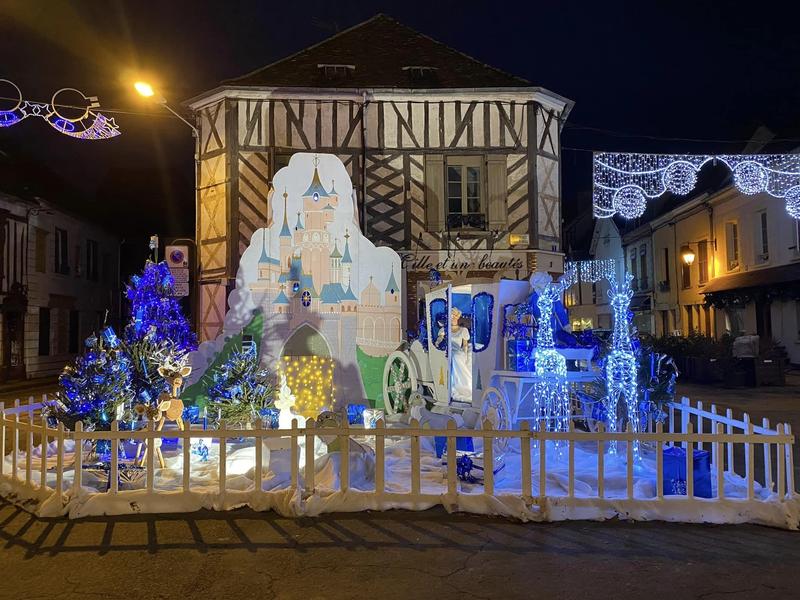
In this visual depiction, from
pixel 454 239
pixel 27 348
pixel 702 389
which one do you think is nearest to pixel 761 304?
pixel 702 389

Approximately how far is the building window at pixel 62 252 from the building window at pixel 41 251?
952 mm

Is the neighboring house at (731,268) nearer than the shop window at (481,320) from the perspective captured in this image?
No

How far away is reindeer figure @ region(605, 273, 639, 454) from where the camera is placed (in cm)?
779

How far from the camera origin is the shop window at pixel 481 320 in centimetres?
879

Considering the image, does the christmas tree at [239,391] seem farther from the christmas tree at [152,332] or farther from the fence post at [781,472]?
the fence post at [781,472]

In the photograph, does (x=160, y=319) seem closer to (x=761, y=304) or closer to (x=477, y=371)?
(x=477, y=371)

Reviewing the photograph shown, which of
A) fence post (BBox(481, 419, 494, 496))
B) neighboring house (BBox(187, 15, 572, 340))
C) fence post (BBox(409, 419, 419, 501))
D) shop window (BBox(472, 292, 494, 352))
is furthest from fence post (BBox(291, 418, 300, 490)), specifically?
neighboring house (BBox(187, 15, 572, 340))

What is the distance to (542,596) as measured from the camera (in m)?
4.07

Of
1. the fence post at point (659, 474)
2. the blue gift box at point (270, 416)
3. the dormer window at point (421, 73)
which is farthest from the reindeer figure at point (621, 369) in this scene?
the dormer window at point (421, 73)

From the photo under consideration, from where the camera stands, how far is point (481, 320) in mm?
8852

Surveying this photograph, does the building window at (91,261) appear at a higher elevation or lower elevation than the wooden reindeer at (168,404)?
higher

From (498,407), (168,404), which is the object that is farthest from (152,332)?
(498,407)

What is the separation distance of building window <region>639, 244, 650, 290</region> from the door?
2673 centimetres

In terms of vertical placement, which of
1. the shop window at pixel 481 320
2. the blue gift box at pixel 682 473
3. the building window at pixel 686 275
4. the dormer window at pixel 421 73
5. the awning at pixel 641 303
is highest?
the dormer window at pixel 421 73
